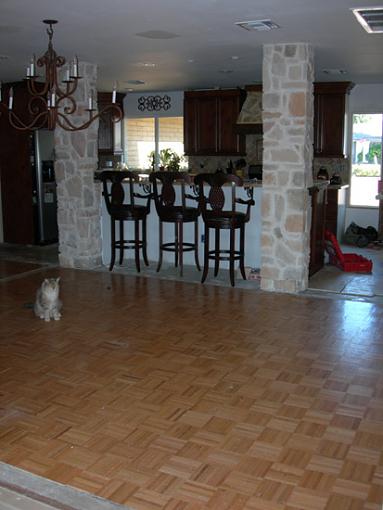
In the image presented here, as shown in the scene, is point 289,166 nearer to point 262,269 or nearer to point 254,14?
point 262,269

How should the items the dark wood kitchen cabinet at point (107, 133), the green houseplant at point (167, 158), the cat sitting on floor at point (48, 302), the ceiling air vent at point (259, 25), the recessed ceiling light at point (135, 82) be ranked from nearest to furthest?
the ceiling air vent at point (259, 25), the cat sitting on floor at point (48, 302), the recessed ceiling light at point (135, 82), the green houseplant at point (167, 158), the dark wood kitchen cabinet at point (107, 133)

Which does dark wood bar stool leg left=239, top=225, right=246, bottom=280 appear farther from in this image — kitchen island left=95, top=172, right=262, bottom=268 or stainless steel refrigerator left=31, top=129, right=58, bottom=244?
stainless steel refrigerator left=31, top=129, right=58, bottom=244

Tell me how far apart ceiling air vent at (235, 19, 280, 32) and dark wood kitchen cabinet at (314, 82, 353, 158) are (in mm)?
3765

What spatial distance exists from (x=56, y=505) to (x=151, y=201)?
16.2 ft

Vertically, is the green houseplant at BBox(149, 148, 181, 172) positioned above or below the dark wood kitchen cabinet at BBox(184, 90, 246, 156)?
below

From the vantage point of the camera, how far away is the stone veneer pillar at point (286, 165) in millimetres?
5633

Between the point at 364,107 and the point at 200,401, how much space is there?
662cm

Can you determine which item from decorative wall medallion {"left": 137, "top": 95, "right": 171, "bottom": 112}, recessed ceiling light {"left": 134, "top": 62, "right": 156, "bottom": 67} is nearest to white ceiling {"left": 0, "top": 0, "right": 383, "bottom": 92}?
recessed ceiling light {"left": 134, "top": 62, "right": 156, "bottom": 67}

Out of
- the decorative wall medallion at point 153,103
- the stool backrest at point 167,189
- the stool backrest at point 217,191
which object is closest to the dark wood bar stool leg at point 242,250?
the stool backrest at point 217,191

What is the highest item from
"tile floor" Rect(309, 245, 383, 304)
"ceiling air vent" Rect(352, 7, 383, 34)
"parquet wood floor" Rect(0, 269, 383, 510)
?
"ceiling air vent" Rect(352, 7, 383, 34)

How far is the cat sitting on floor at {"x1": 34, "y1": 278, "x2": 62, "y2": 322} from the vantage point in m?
4.91

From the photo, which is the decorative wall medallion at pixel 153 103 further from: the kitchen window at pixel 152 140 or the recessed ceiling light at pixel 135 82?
the recessed ceiling light at pixel 135 82

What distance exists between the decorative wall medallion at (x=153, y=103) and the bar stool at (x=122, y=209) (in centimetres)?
357

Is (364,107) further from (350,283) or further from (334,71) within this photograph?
(350,283)
